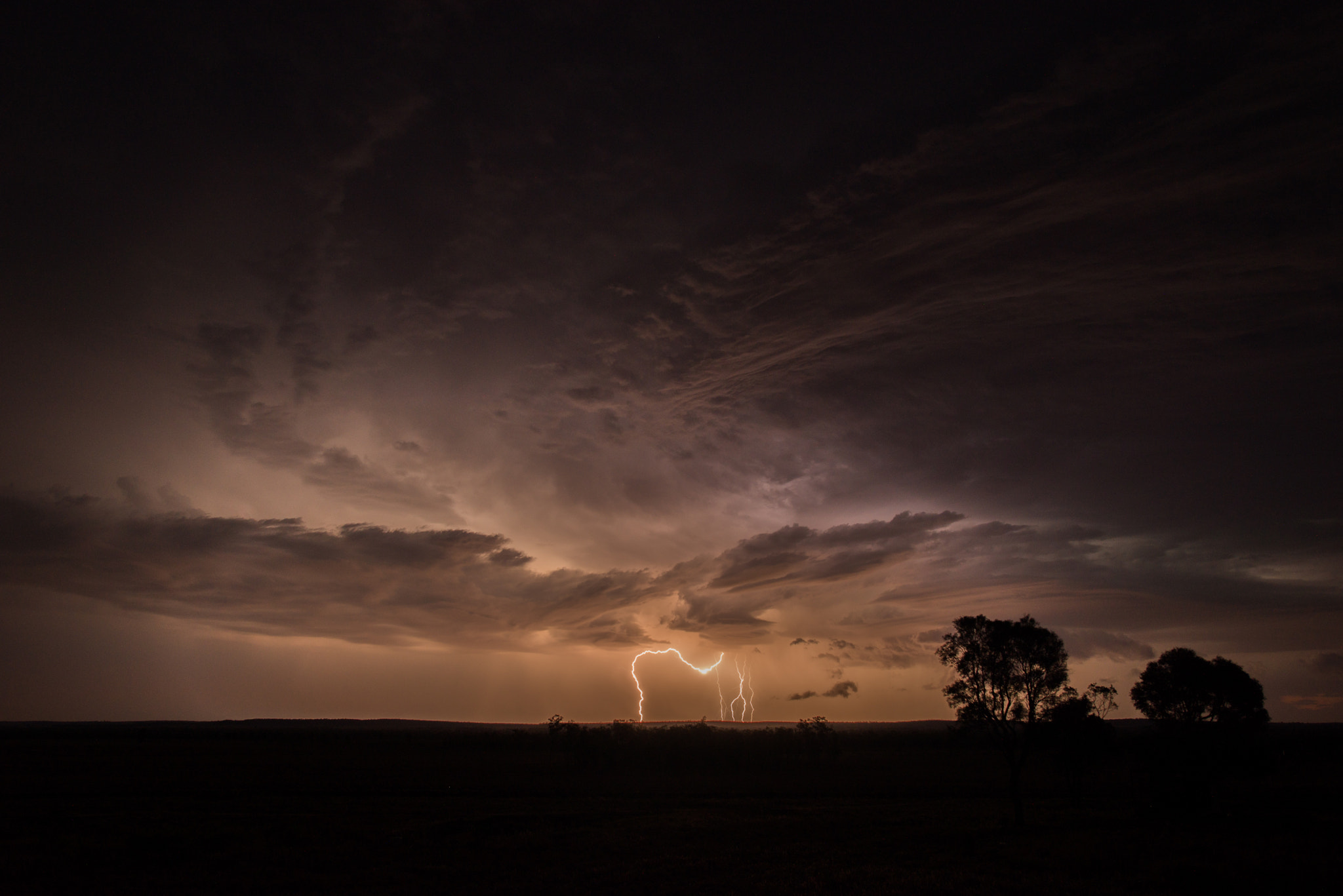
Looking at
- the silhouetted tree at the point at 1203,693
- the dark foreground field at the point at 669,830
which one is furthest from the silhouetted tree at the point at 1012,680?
the silhouetted tree at the point at 1203,693

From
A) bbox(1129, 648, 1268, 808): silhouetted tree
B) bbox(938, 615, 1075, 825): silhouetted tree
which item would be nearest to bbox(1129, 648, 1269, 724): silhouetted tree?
bbox(1129, 648, 1268, 808): silhouetted tree

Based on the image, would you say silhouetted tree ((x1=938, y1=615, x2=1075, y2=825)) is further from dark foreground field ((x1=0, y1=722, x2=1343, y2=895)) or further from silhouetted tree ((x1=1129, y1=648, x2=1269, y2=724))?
silhouetted tree ((x1=1129, y1=648, x2=1269, y2=724))

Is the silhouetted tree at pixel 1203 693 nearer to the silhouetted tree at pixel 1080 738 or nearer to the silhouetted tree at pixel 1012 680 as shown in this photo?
the silhouetted tree at pixel 1080 738

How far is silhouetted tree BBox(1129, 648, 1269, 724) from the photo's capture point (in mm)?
56938

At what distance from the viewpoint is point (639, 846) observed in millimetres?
33094

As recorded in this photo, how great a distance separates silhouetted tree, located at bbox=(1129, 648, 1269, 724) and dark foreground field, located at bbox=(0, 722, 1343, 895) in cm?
363

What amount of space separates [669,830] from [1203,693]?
51700 millimetres

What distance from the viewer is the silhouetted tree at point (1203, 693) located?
187 ft

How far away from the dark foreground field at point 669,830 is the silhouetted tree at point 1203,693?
→ 3628 millimetres

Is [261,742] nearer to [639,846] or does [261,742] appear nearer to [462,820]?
[462,820]

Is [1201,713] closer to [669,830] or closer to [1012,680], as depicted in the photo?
[1012,680]

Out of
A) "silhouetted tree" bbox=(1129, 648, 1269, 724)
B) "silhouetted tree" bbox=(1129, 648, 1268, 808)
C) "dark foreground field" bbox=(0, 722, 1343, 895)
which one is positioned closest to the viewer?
"dark foreground field" bbox=(0, 722, 1343, 895)

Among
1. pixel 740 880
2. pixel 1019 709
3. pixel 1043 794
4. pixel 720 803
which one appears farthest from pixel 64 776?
pixel 1043 794

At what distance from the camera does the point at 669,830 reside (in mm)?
38125
